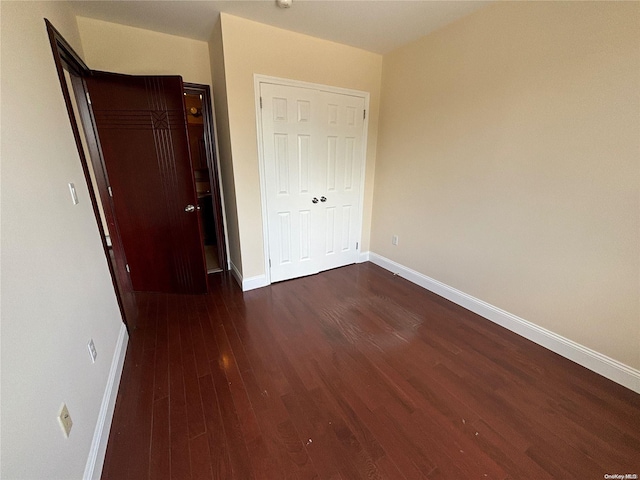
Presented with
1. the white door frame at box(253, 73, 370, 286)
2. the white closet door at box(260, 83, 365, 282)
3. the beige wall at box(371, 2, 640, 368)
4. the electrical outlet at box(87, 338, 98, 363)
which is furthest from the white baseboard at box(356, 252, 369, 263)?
the electrical outlet at box(87, 338, 98, 363)

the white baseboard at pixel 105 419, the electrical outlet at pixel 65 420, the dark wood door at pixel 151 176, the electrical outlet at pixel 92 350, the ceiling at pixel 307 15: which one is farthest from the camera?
the dark wood door at pixel 151 176

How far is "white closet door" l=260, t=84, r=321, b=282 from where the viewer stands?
8.14 feet

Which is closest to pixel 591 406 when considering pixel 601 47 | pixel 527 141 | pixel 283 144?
pixel 527 141

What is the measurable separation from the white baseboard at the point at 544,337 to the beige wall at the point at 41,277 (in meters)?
2.76

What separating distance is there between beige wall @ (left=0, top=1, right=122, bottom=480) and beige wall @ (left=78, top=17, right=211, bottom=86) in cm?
79

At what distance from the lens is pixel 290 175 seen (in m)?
2.70

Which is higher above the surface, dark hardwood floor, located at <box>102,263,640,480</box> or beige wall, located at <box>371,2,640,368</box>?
beige wall, located at <box>371,2,640,368</box>

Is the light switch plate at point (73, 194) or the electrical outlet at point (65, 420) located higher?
the light switch plate at point (73, 194)

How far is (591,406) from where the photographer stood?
4.89ft

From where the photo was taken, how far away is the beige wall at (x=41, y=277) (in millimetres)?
784

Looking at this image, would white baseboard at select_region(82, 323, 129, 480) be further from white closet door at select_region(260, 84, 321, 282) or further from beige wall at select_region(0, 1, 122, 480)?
white closet door at select_region(260, 84, 321, 282)

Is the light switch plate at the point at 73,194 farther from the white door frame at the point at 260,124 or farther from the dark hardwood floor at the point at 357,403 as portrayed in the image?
the white door frame at the point at 260,124

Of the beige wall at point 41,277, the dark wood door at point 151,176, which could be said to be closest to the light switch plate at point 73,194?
the beige wall at point 41,277

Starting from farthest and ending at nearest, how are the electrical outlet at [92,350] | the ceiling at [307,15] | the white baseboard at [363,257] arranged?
the white baseboard at [363,257] → the ceiling at [307,15] → the electrical outlet at [92,350]
